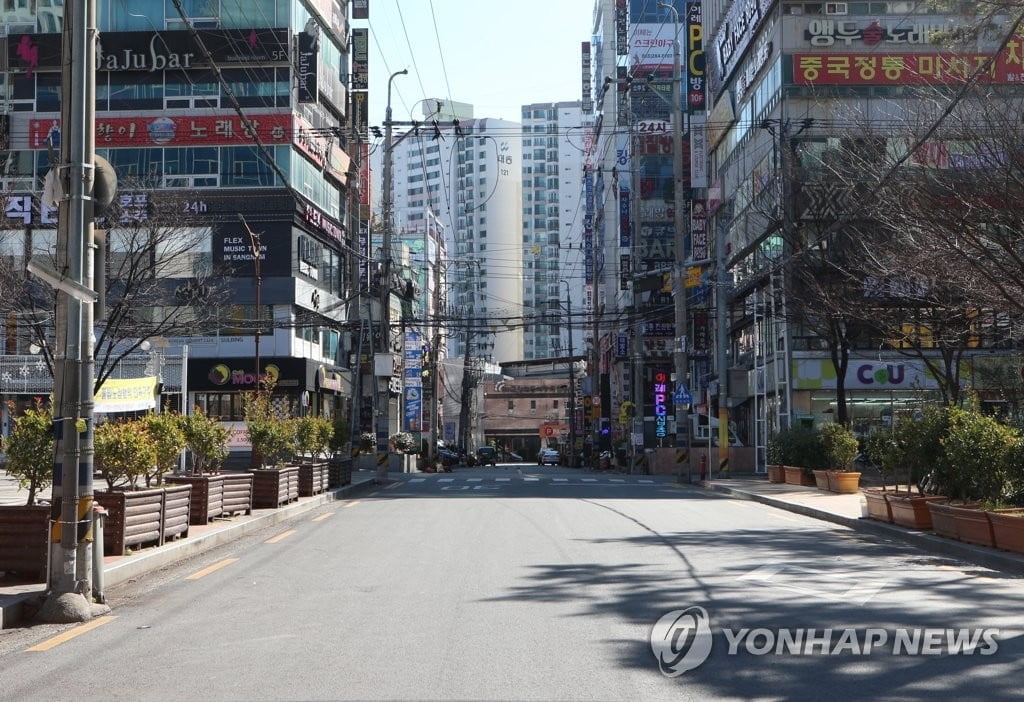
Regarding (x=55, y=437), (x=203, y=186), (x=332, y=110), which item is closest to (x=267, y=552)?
(x=55, y=437)

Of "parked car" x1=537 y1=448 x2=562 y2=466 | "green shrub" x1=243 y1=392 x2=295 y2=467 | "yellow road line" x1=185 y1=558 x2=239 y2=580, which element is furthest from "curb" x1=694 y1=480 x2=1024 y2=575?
"parked car" x1=537 y1=448 x2=562 y2=466

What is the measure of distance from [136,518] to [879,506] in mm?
11582

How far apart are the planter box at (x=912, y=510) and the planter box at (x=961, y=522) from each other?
0.47 metres

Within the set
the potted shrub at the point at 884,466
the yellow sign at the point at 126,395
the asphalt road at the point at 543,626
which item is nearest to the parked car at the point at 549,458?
the yellow sign at the point at 126,395

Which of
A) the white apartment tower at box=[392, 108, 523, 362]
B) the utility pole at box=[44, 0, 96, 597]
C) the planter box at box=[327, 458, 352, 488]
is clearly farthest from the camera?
the white apartment tower at box=[392, 108, 523, 362]

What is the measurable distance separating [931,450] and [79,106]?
12.7m

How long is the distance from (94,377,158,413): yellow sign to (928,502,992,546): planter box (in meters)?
18.2

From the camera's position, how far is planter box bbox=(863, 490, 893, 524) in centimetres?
1795

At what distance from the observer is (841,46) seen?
4391 cm

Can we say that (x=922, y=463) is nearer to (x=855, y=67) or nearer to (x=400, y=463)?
(x=855, y=67)

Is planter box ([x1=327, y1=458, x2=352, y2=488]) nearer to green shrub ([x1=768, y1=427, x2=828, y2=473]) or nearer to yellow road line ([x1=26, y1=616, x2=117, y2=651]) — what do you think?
green shrub ([x1=768, y1=427, x2=828, y2=473])

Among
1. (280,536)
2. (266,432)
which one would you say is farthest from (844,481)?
(280,536)

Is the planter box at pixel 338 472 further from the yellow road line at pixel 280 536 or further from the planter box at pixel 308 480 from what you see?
the yellow road line at pixel 280 536

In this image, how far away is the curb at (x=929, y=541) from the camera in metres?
12.9
